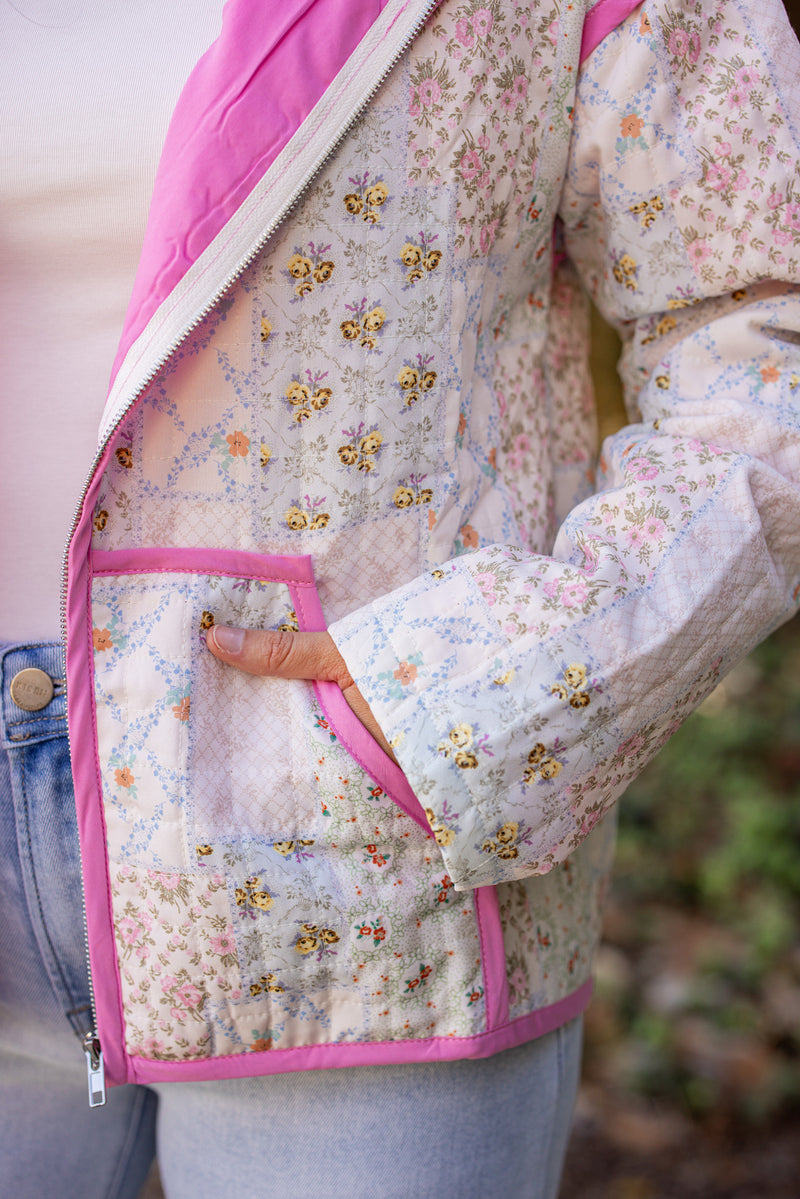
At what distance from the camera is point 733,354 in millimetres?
1011

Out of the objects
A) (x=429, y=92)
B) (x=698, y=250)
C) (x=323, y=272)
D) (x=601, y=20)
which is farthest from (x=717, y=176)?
(x=323, y=272)

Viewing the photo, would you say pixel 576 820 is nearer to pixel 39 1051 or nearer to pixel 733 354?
pixel 733 354

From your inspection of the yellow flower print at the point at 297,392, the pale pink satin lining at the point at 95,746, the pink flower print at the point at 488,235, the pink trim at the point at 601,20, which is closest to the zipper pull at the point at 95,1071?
the pale pink satin lining at the point at 95,746

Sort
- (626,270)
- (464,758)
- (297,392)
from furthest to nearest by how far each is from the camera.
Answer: (626,270)
(297,392)
(464,758)

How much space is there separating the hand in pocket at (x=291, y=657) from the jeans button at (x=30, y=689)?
0.18m

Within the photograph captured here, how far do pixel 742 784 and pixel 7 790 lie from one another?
233 cm

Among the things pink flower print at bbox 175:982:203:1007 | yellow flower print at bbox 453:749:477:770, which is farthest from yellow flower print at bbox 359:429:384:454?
pink flower print at bbox 175:982:203:1007

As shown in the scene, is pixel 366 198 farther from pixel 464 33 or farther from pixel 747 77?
pixel 747 77

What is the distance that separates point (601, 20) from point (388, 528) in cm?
55

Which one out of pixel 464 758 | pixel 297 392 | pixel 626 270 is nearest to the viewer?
pixel 464 758

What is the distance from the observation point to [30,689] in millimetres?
939

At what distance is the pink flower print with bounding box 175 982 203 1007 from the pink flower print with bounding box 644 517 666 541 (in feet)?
2.00

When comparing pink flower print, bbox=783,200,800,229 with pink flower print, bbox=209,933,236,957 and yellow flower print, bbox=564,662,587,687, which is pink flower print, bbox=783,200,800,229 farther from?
pink flower print, bbox=209,933,236,957

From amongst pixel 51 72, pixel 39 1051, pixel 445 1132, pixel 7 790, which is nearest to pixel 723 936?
pixel 445 1132
